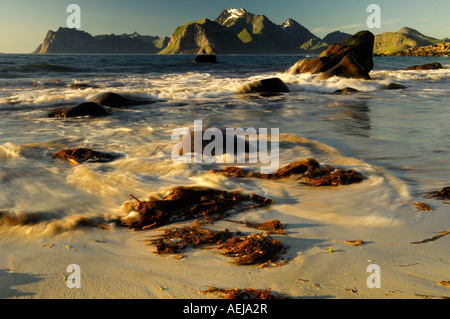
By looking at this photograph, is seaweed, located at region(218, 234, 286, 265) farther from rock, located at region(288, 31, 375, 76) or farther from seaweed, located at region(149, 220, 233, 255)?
rock, located at region(288, 31, 375, 76)

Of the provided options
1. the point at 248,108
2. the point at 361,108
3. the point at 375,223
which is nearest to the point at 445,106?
the point at 361,108

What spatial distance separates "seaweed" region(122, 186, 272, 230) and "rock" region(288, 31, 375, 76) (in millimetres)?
22306

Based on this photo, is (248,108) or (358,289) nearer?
(358,289)

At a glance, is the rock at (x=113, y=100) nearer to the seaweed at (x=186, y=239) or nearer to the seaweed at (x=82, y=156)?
the seaweed at (x=82, y=156)

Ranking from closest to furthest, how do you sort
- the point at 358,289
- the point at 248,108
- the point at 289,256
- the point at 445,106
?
the point at 358,289, the point at 289,256, the point at 445,106, the point at 248,108

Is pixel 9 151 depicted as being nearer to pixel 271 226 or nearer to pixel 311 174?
pixel 271 226

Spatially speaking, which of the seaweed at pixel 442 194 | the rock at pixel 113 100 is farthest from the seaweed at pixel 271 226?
the rock at pixel 113 100

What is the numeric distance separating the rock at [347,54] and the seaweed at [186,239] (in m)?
23.1
